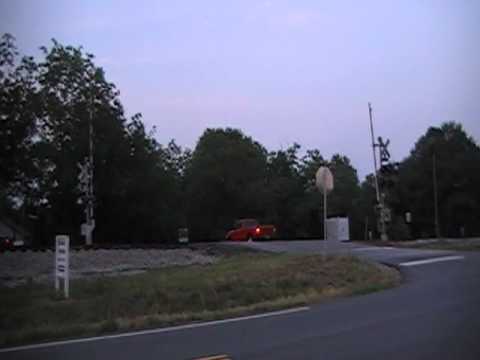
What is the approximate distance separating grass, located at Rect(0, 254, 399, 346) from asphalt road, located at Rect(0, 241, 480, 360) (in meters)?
1.25

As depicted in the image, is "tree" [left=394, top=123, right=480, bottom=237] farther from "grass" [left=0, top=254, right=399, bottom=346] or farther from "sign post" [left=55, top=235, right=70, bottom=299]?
"sign post" [left=55, top=235, right=70, bottom=299]

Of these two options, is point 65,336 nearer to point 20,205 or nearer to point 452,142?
point 20,205

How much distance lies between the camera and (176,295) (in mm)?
15836

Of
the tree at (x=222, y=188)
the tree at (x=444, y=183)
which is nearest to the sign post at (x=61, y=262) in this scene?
the tree at (x=222, y=188)

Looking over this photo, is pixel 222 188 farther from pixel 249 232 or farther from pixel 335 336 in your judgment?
pixel 335 336

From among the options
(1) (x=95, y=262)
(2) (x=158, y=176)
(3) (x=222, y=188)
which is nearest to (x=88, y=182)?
(2) (x=158, y=176)

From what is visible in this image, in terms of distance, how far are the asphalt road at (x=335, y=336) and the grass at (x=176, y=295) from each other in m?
1.25

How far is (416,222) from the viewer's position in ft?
287

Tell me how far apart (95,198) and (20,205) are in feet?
25.1

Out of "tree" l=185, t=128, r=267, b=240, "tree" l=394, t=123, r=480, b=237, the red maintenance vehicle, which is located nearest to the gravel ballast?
the red maintenance vehicle

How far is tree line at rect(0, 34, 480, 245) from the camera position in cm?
4158

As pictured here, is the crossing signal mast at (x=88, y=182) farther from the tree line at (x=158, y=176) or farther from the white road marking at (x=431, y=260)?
the white road marking at (x=431, y=260)

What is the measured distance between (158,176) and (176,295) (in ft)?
144

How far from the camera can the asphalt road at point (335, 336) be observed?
9.37 meters
